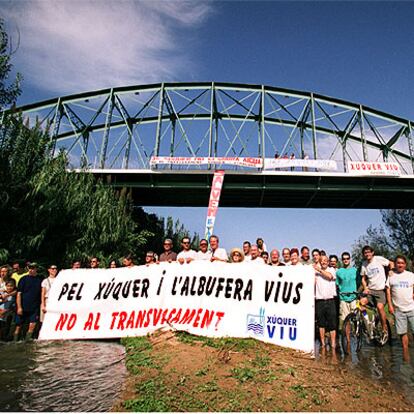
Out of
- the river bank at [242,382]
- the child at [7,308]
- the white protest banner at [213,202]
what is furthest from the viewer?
the white protest banner at [213,202]

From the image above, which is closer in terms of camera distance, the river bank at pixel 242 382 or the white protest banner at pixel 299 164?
the river bank at pixel 242 382

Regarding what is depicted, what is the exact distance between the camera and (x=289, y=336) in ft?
18.7

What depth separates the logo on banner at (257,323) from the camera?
19.3 feet

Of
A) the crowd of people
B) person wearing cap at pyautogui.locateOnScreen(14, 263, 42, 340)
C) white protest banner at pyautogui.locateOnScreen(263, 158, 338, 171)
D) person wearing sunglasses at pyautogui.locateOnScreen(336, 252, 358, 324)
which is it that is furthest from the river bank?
white protest banner at pyautogui.locateOnScreen(263, 158, 338, 171)

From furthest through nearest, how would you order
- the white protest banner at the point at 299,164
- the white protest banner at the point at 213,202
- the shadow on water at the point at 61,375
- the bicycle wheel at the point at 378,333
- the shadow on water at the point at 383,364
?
1. the white protest banner at the point at 299,164
2. the white protest banner at the point at 213,202
3. the bicycle wheel at the point at 378,333
4. the shadow on water at the point at 383,364
5. the shadow on water at the point at 61,375

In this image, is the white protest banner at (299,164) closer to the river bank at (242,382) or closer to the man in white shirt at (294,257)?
the man in white shirt at (294,257)

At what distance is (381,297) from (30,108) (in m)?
48.5

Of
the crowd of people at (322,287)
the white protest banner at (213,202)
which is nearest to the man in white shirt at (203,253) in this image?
the crowd of people at (322,287)

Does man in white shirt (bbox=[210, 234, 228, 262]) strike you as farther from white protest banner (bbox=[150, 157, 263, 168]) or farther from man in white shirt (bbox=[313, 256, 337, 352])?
white protest banner (bbox=[150, 157, 263, 168])

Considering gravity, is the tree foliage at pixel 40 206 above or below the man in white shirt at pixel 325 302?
above

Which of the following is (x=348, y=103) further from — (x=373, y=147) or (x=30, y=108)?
(x=30, y=108)

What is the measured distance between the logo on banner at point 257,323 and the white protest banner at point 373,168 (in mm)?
27880

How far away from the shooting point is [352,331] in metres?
6.86

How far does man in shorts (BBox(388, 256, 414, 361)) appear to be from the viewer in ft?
20.2
